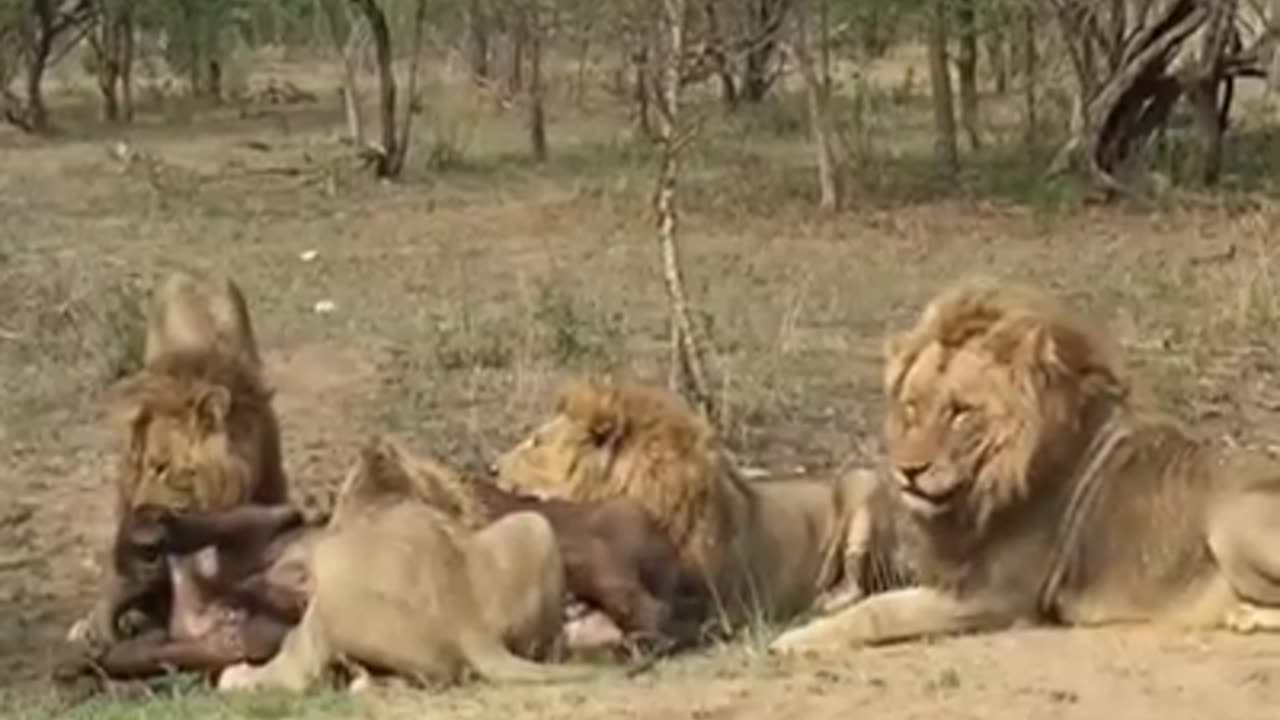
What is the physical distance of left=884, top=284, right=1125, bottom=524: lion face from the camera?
7.52 metres

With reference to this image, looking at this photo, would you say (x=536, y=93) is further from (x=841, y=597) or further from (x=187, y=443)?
(x=187, y=443)

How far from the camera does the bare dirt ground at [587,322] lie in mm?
7004

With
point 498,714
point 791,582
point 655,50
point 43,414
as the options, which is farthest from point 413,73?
point 498,714

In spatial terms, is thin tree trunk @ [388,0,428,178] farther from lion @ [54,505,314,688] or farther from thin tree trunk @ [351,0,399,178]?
lion @ [54,505,314,688]

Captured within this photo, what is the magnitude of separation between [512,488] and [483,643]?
3.22 feet

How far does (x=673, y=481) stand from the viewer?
8148mm

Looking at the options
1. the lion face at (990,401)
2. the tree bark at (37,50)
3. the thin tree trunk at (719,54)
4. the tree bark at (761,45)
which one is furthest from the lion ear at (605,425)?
the tree bark at (37,50)

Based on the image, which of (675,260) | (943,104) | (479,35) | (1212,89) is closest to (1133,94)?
(1212,89)

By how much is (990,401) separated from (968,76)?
19421 millimetres

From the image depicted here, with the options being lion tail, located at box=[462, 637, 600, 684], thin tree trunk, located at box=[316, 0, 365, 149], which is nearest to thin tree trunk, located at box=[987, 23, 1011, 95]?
thin tree trunk, located at box=[316, 0, 365, 149]

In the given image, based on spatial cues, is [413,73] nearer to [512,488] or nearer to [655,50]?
[655,50]

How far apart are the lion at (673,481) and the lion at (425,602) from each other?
1.70 feet

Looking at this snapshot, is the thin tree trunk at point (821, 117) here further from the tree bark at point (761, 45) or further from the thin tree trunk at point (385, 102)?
the thin tree trunk at point (385, 102)

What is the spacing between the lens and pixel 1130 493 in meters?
7.67
